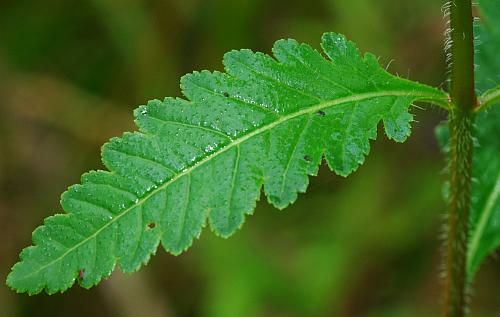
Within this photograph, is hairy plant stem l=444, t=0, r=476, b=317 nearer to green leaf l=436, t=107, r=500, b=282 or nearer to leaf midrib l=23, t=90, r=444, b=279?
leaf midrib l=23, t=90, r=444, b=279

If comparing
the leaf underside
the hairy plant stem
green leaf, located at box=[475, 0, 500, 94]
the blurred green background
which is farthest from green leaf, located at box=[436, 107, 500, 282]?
the blurred green background

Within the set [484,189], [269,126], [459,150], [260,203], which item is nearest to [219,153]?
[269,126]

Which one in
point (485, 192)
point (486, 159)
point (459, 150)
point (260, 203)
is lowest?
point (459, 150)

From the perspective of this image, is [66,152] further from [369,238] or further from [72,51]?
[369,238]

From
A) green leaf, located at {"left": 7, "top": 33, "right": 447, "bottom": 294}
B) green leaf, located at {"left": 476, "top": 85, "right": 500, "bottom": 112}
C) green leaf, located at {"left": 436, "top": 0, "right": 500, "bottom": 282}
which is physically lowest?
green leaf, located at {"left": 7, "top": 33, "right": 447, "bottom": 294}

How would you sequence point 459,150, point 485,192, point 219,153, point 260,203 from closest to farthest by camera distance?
point 219,153 → point 459,150 → point 485,192 → point 260,203

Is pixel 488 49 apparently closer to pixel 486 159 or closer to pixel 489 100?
pixel 486 159
